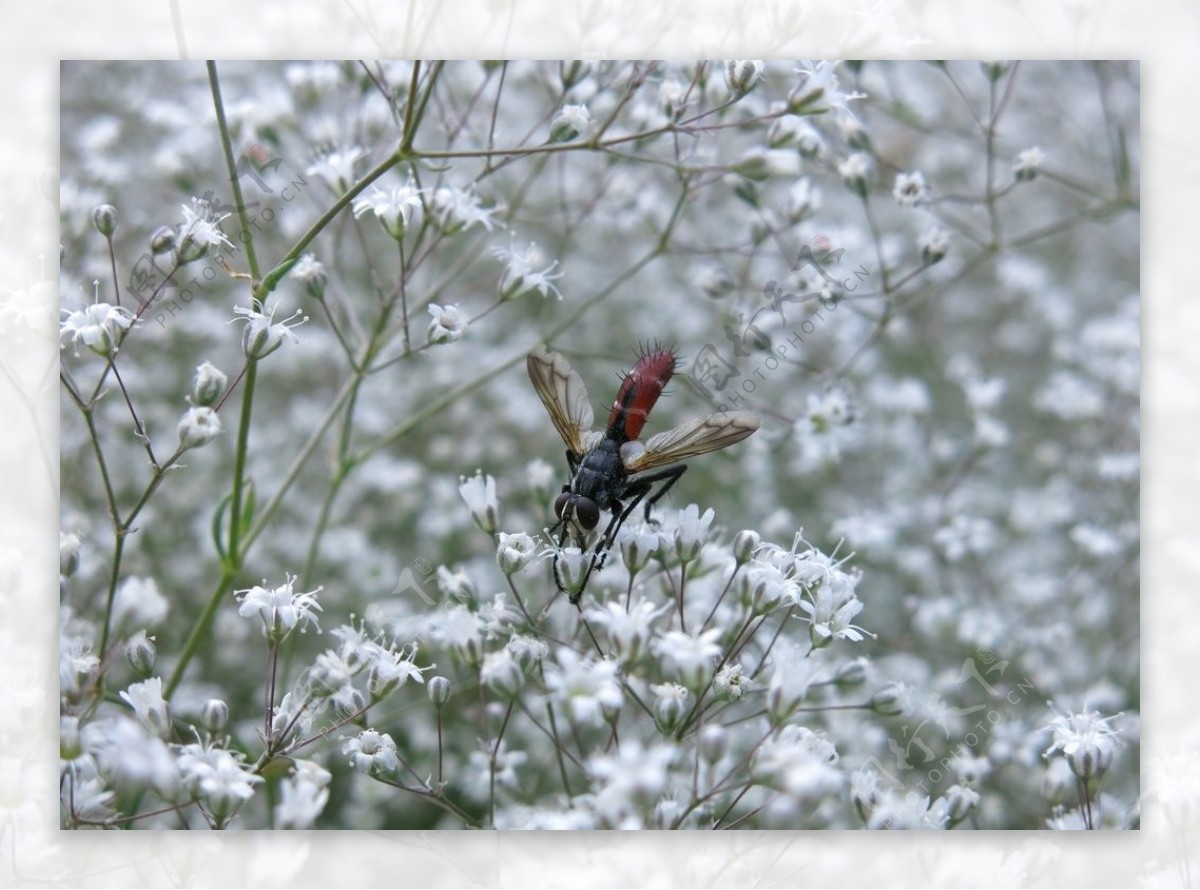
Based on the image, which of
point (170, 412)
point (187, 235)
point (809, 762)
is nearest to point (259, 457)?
point (170, 412)

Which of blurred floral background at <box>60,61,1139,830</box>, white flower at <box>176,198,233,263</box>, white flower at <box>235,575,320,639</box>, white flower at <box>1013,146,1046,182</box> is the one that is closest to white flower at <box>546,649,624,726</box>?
blurred floral background at <box>60,61,1139,830</box>

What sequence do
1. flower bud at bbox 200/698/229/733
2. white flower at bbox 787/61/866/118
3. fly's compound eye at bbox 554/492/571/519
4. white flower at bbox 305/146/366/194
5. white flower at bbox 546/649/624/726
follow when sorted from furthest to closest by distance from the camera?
white flower at bbox 305/146/366/194 → white flower at bbox 787/61/866/118 → fly's compound eye at bbox 554/492/571/519 → flower bud at bbox 200/698/229/733 → white flower at bbox 546/649/624/726

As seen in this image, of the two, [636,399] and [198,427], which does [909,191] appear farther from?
[198,427]

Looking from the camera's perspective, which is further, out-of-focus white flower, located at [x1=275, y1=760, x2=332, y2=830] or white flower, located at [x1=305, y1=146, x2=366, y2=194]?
white flower, located at [x1=305, y1=146, x2=366, y2=194]

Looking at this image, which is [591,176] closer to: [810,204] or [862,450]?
[810,204]

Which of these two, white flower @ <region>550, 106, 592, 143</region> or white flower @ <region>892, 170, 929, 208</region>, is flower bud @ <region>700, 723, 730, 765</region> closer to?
white flower @ <region>550, 106, 592, 143</region>

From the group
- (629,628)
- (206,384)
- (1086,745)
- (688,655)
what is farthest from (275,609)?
(1086,745)

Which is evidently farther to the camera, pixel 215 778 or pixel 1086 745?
pixel 1086 745
